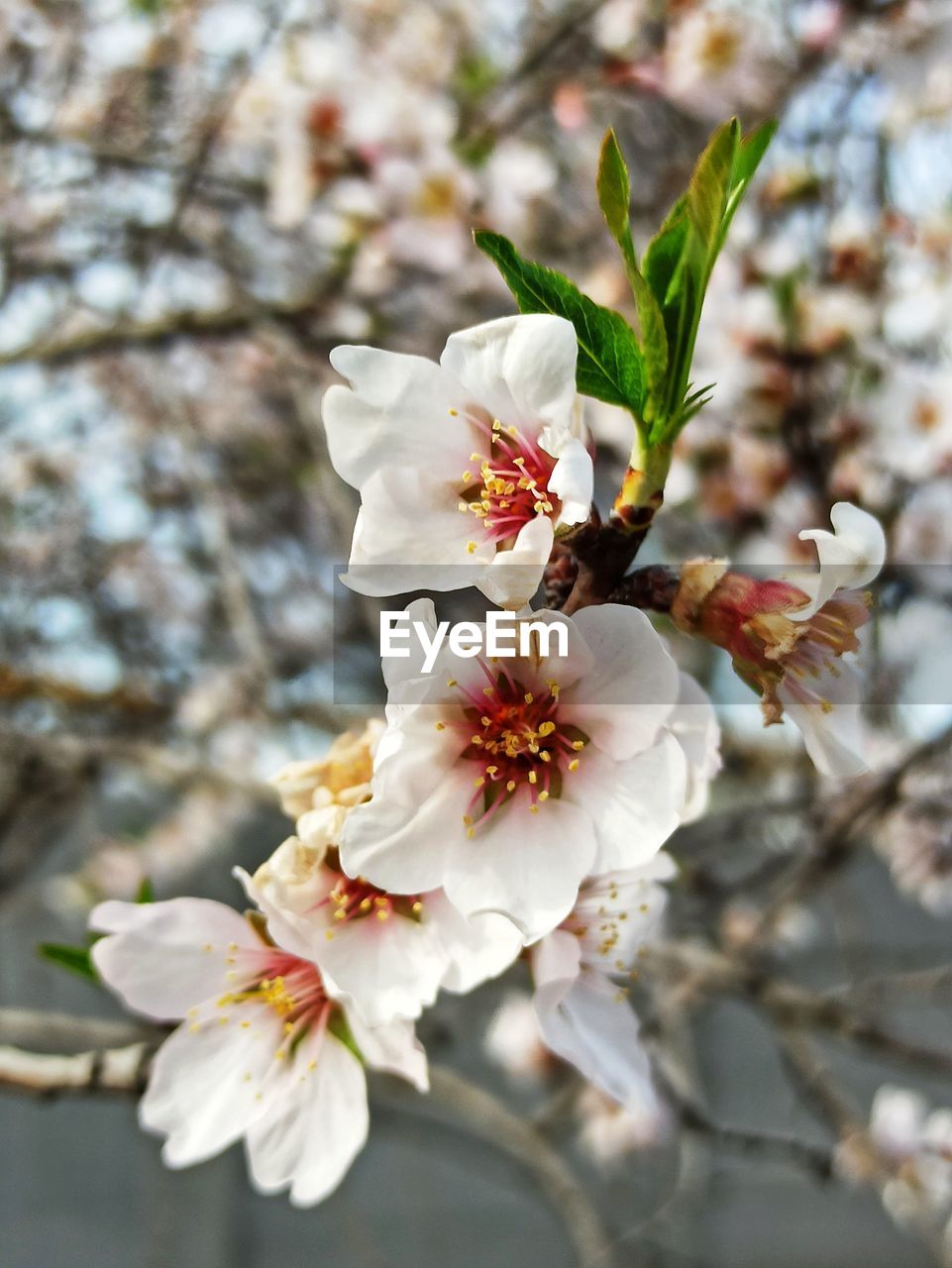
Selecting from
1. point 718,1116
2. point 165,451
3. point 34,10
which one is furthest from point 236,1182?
point 34,10

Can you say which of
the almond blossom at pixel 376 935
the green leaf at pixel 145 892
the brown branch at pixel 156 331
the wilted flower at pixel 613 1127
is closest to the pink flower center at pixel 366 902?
the almond blossom at pixel 376 935

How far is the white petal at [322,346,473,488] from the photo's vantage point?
19.8 inches

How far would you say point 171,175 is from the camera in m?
2.26

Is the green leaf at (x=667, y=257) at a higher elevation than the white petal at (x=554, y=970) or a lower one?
higher

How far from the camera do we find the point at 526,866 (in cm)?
50

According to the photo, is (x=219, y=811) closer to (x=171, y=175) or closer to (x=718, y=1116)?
(x=171, y=175)

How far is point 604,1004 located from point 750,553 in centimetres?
159

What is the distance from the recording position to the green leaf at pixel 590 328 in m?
0.48

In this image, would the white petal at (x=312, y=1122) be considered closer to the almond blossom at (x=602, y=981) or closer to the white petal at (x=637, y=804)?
the almond blossom at (x=602, y=981)

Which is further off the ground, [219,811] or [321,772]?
[321,772]

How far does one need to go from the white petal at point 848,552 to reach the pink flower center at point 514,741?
161mm

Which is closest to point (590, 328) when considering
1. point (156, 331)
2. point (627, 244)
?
Result: point (627, 244)

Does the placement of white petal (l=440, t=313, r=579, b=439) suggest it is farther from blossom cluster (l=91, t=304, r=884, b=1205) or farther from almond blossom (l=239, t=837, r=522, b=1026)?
almond blossom (l=239, t=837, r=522, b=1026)

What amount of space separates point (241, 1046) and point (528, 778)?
0.28m
